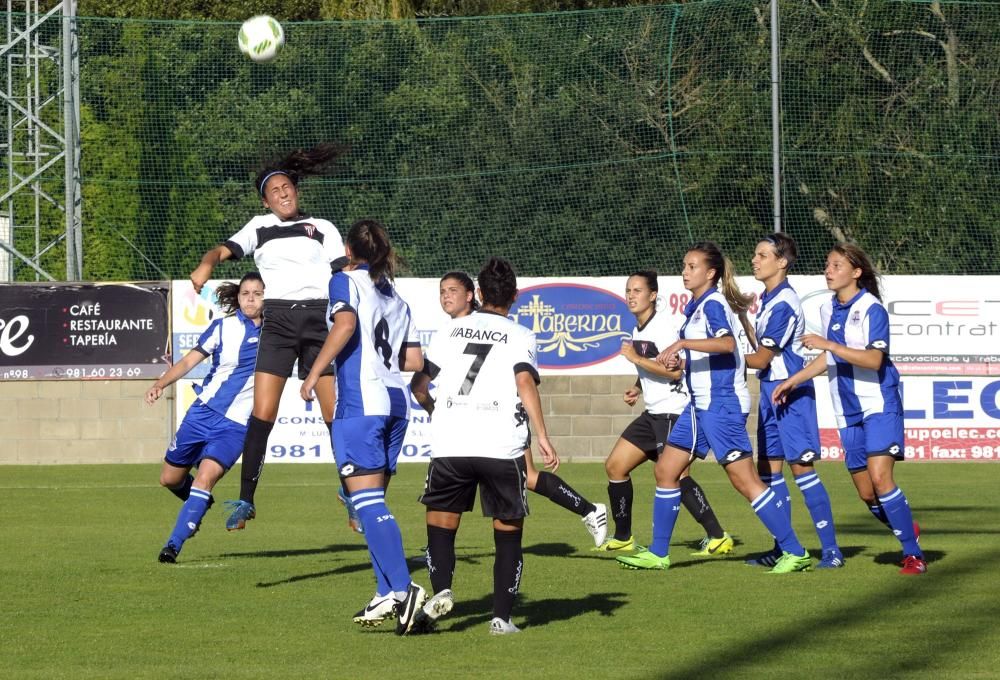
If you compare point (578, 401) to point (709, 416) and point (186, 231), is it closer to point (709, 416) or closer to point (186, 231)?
point (186, 231)

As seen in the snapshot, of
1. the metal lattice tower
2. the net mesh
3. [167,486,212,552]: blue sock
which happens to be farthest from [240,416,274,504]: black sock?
the net mesh

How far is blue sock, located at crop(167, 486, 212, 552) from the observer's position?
983 cm

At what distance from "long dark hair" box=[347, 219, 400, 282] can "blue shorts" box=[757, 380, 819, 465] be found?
3275 mm

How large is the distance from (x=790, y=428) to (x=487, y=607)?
9.48ft

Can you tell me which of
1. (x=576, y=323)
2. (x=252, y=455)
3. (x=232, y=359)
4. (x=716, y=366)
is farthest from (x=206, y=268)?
(x=576, y=323)

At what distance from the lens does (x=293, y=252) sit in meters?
9.51

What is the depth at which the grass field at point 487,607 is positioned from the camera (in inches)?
259

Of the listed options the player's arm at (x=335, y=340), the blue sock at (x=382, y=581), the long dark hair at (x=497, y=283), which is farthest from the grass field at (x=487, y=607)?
the long dark hair at (x=497, y=283)

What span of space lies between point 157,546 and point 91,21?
13.0 meters

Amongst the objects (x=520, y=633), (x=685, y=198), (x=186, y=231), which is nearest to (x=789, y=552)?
(x=520, y=633)

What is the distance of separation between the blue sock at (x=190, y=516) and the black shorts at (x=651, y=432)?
2886mm

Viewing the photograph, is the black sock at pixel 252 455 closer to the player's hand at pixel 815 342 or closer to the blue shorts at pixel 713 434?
the blue shorts at pixel 713 434

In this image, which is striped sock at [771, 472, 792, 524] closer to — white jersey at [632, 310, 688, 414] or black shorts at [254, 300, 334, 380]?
white jersey at [632, 310, 688, 414]

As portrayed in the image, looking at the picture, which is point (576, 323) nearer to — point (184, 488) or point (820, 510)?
point (184, 488)
